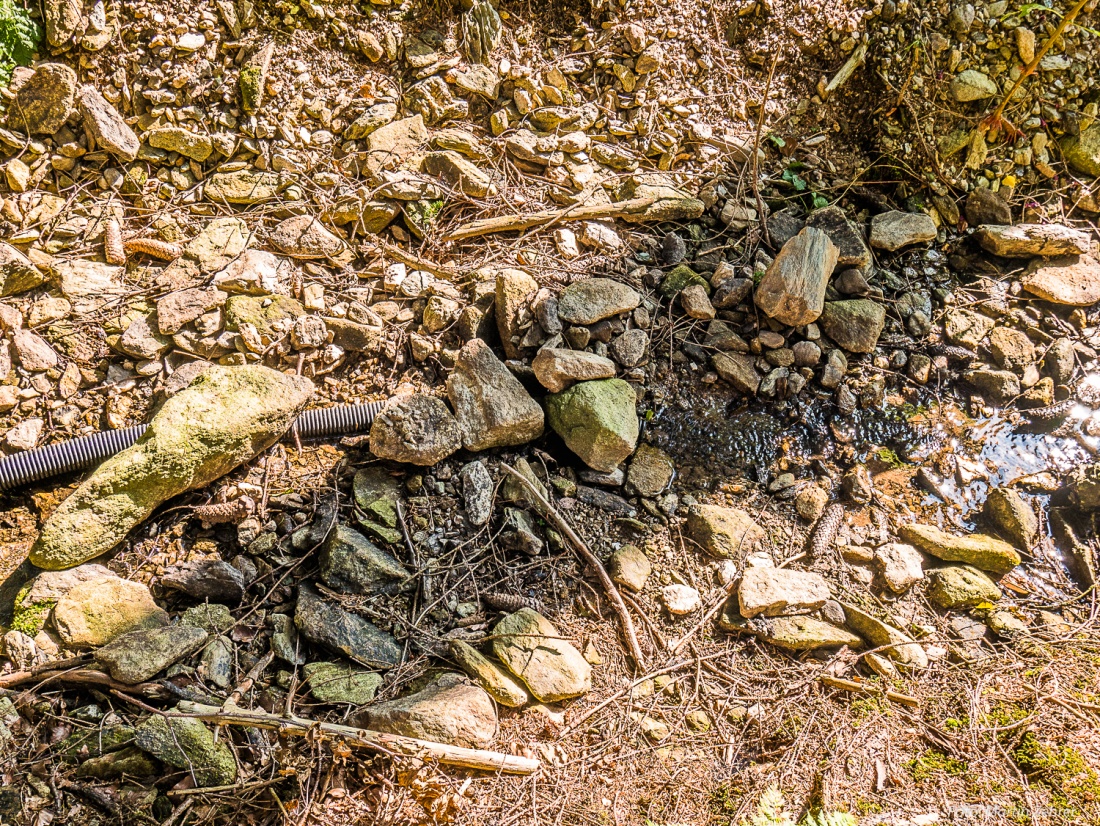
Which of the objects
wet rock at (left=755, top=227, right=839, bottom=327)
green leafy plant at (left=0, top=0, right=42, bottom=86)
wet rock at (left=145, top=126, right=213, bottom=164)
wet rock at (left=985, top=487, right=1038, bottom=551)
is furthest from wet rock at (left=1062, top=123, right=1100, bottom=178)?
green leafy plant at (left=0, top=0, right=42, bottom=86)

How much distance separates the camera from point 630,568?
7.85 ft

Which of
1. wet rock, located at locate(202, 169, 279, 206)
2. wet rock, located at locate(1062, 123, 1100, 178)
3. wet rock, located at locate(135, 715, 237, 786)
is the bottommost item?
wet rock, located at locate(135, 715, 237, 786)

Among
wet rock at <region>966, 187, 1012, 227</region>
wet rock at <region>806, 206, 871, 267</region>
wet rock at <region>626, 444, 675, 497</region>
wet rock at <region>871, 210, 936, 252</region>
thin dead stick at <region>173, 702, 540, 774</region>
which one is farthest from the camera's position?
wet rock at <region>966, 187, 1012, 227</region>

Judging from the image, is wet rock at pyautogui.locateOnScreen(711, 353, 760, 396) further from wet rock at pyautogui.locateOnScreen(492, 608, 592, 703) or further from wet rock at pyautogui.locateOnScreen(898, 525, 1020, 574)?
wet rock at pyautogui.locateOnScreen(492, 608, 592, 703)

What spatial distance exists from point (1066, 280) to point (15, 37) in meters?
5.35

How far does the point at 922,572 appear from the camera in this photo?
8.32ft

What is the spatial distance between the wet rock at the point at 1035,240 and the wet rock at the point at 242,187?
3.82 meters

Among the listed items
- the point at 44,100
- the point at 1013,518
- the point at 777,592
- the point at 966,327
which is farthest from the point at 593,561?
the point at 44,100

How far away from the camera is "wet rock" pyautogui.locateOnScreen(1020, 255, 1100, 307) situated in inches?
129

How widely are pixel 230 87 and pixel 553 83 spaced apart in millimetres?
1609

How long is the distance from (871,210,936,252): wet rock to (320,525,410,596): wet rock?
293 centimetres

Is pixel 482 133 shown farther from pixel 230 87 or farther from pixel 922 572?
pixel 922 572

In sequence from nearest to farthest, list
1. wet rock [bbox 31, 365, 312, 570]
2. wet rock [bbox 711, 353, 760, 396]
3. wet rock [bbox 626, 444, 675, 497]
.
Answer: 1. wet rock [bbox 31, 365, 312, 570]
2. wet rock [bbox 626, 444, 675, 497]
3. wet rock [bbox 711, 353, 760, 396]

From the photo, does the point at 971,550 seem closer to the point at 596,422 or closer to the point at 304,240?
the point at 596,422
